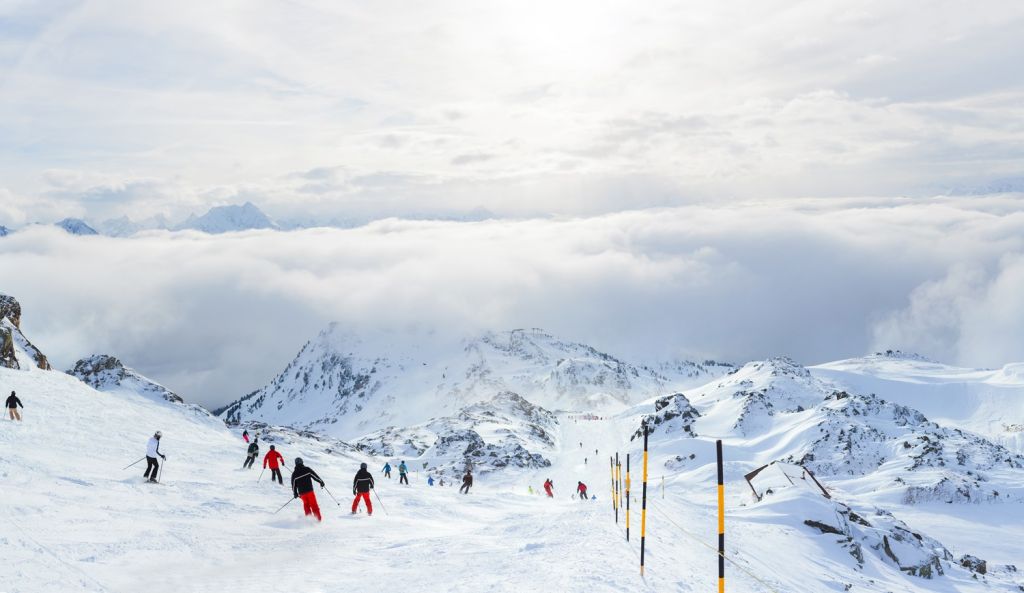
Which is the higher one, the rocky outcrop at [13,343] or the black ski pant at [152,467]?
the rocky outcrop at [13,343]

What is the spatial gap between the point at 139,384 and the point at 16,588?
72.2 m

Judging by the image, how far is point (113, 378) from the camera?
254 ft

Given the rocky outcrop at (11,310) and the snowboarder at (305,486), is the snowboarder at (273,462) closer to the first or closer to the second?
the snowboarder at (305,486)

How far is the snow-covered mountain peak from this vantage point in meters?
71.5

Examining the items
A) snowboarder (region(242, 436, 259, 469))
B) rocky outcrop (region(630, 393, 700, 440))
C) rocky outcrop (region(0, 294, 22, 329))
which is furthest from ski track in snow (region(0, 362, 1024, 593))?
rocky outcrop (region(630, 393, 700, 440))

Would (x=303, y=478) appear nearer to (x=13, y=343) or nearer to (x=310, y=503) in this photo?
(x=310, y=503)

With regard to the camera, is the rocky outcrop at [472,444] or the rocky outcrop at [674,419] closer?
the rocky outcrop at [472,444]

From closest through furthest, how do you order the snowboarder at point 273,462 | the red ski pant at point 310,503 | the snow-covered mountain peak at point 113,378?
the red ski pant at point 310,503
the snowboarder at point 273,462
the snow-covered mountain peak at point 113,378

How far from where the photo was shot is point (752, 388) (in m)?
135

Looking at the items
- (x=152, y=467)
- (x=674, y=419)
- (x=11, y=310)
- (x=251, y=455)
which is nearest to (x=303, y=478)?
(x=152, y=467)

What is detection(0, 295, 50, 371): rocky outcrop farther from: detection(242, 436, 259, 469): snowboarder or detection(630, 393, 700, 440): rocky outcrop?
detection(630, 393, 700, 440): rocky outcrop

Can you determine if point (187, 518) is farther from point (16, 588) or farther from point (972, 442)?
point (972, 442)

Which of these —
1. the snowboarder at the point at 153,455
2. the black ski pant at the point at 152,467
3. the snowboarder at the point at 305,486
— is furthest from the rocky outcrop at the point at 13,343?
the snowboarder at the point at 305,486

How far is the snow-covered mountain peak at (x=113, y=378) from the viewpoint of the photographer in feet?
235
